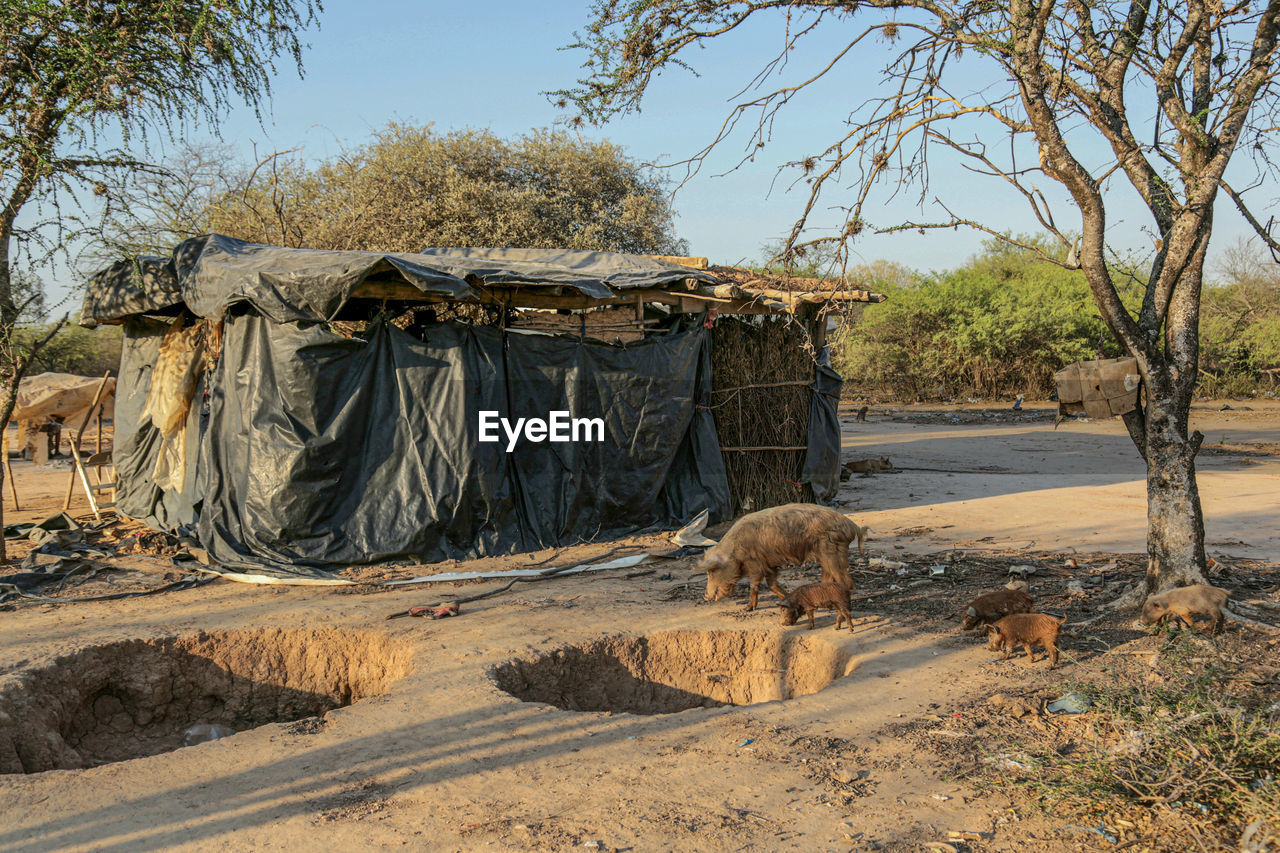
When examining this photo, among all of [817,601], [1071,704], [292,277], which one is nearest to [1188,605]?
[1071,704]

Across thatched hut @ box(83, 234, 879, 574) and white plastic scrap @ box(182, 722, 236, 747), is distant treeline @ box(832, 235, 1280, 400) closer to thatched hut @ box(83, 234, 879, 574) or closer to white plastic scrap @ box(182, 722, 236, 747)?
thatched hut @ box(83, 234, 879, 574)

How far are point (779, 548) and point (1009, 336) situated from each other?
1015 inches

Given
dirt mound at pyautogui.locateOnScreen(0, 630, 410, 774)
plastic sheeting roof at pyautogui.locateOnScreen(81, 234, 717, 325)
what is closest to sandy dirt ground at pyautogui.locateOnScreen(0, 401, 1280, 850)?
dirt mound at pyautogui.locateOnScreen(0, 630, 410, 774)

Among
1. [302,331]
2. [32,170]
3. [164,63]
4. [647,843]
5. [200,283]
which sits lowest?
[647,843]

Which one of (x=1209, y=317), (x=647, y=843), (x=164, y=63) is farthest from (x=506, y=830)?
(x=1209, y=317)

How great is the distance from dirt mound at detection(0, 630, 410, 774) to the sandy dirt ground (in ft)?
0.05

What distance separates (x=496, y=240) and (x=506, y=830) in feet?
58.1

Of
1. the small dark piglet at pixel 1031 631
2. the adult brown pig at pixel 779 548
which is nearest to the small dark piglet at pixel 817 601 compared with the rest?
the adult brown pig at pixel 779 548

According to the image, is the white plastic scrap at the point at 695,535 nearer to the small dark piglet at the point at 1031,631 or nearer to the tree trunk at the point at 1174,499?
the small dark piglet at the point at 1031,631

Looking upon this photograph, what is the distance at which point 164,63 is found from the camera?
827 cm

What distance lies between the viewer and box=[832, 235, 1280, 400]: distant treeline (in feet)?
94.3

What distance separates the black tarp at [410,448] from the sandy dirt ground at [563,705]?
0.49m

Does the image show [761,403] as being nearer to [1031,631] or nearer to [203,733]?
[1031,631]

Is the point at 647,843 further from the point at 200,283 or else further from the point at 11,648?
the point at 200,283
